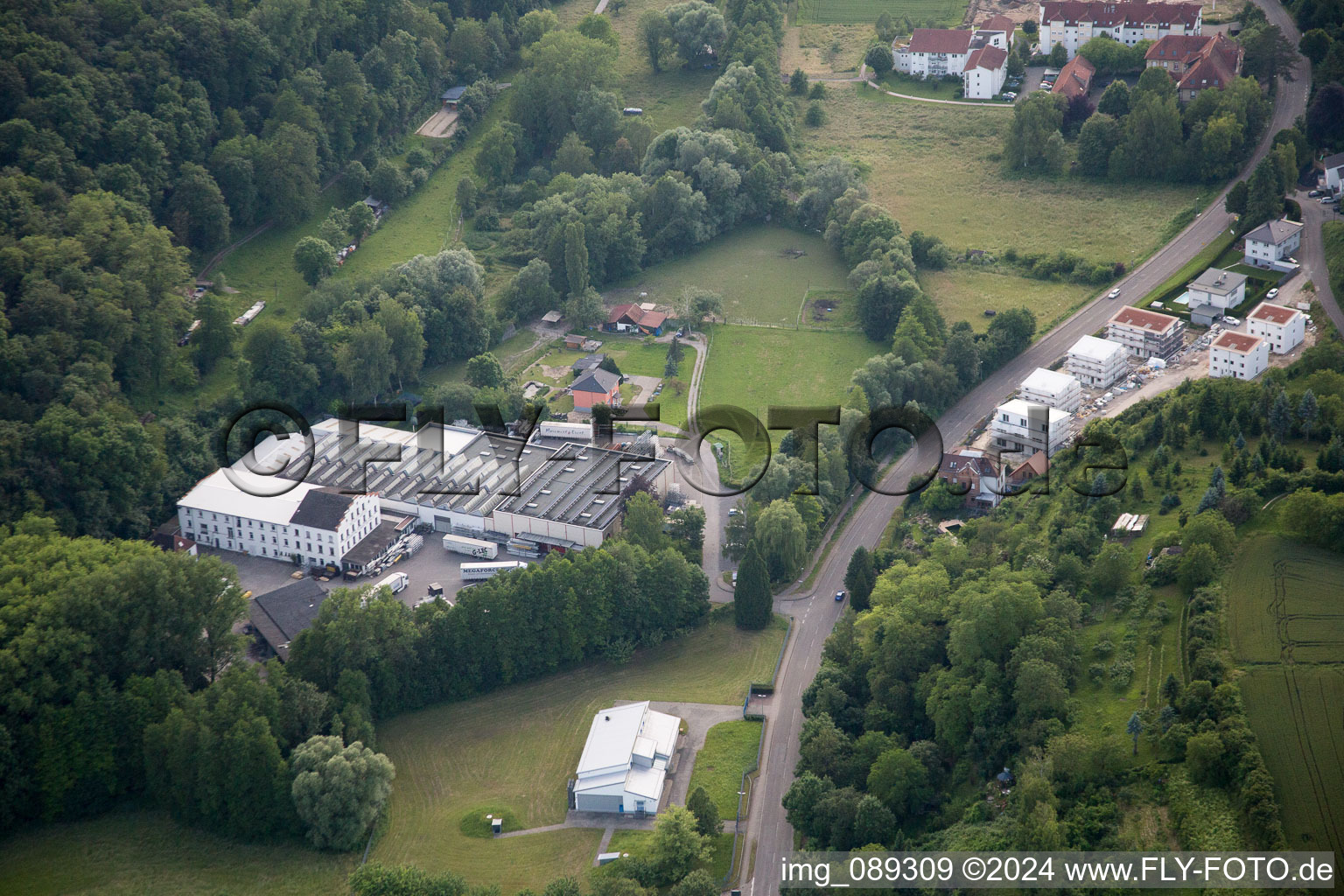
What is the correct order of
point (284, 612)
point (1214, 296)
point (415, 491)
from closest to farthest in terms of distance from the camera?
point (284, 612) < point (415, 491) < point (1214, 296)

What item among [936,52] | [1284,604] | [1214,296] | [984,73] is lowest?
[1214,296]

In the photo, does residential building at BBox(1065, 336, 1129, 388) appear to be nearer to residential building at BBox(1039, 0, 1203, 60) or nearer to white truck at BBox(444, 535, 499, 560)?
white truck at BBox(444, 535, 499, 560)

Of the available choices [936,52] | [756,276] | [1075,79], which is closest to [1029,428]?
[756,276]

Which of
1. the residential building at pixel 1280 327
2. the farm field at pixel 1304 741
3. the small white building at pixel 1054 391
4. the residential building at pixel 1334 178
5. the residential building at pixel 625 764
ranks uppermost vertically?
the farm field at pixel 1304 741

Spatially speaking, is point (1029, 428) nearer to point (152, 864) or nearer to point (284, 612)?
point (284, 612)

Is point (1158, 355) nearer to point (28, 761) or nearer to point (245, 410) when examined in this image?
point (245, 410)

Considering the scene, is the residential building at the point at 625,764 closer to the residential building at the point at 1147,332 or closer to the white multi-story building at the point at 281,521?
the white multi-story building at the point at 281,521

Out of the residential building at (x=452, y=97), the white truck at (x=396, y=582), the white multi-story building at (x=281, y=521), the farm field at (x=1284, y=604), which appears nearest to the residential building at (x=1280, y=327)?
the farm field at (x=1284, y=604)
